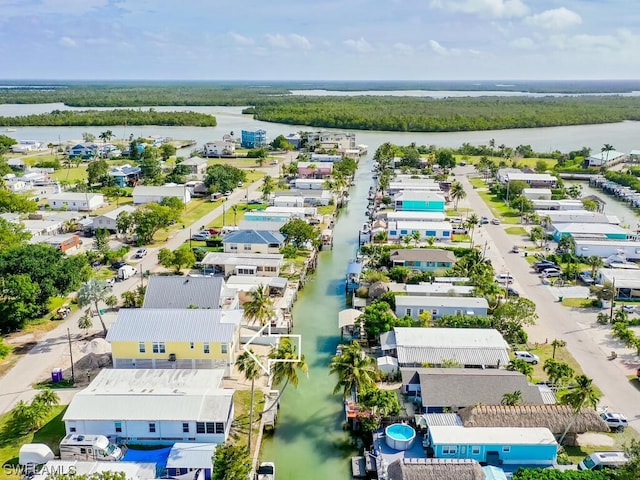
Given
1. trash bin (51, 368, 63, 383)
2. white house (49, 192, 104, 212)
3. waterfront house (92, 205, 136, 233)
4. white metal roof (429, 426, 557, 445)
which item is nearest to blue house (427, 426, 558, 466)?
white metal roof (429, 426, 557, 445)

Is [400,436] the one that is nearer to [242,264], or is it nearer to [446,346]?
[446,346]

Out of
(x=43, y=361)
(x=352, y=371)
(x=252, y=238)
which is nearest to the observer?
(x=352, y=371)

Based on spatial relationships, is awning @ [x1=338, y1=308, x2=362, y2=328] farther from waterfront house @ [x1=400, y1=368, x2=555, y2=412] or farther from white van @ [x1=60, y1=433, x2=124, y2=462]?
white van @ [x1=60, y1=433, x2=124, y2=462]

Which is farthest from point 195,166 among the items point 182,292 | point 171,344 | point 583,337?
point 583,337

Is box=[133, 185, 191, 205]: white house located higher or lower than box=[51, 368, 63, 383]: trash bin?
higher

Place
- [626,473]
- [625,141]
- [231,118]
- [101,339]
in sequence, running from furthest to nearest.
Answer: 1. [231,118]
2. [625,141]
3. [101,339]
4. [626,473]

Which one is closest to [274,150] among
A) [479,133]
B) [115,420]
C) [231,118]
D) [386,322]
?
[479,133]

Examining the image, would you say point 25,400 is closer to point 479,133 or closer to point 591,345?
point 591,345
